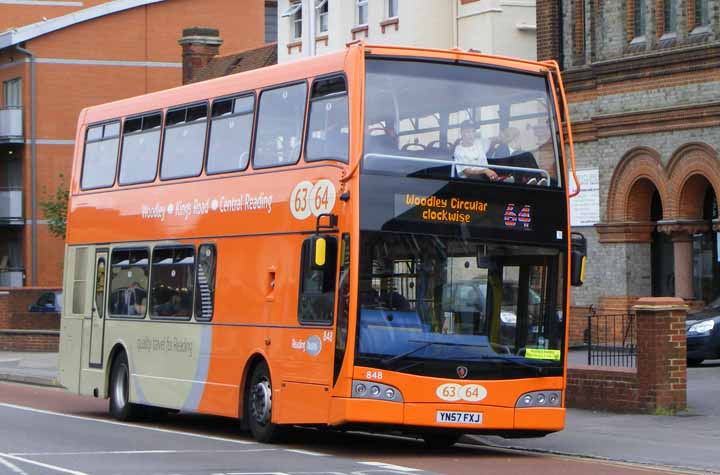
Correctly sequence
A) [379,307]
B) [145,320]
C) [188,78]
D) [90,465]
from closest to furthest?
[90,465] < [379,307] < [145,320] < [188,78]

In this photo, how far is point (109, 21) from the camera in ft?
195

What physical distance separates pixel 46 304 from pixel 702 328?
23.6 meters

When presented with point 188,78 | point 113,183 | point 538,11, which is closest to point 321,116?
point 113,183

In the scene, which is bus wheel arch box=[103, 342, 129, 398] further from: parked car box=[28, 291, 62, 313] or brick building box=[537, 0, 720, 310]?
parked car box=[28, 291, 62, 313]

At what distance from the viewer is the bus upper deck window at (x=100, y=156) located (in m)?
22.9

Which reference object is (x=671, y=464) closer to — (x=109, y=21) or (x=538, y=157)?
(x=538, y=157)

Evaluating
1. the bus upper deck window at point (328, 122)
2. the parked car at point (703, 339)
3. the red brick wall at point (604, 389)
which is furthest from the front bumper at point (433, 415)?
the parked car at point (703, 339)

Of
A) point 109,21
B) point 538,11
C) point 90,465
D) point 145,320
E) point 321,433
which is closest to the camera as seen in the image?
point 90,465

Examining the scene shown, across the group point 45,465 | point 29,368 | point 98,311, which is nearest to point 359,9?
point 29,368

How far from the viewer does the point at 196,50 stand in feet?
182

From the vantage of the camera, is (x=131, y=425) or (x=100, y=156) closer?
(x=131, y=425)

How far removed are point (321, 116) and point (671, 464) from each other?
518 centimetres

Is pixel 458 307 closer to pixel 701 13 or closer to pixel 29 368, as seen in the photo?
pixel 701 13

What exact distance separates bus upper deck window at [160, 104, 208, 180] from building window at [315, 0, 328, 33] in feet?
86.0
